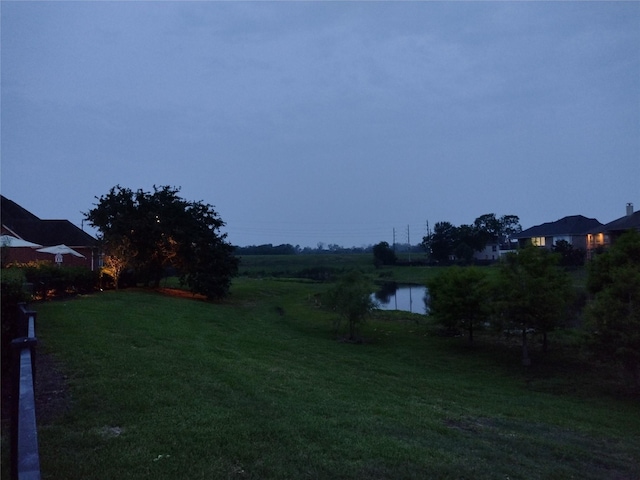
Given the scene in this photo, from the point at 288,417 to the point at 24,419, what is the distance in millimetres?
4078

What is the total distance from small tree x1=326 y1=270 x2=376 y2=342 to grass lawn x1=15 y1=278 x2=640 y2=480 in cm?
766

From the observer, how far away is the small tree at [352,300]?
24281mm

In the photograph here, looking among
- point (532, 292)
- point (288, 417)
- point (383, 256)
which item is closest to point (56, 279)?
point (532, 292)

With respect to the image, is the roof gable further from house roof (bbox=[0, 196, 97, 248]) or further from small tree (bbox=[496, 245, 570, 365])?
house roof (bbox=[0, 196, 97, 248])

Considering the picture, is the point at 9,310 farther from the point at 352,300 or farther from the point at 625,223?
the point at 625,223

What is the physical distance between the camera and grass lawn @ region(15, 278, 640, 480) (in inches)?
199

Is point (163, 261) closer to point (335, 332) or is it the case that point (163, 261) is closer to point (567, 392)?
point (335, 332)

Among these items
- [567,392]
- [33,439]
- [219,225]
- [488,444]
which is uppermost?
[219,225]

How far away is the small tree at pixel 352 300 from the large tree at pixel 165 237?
10914mm

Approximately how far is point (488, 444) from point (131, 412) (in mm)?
4306

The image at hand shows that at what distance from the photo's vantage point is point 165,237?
3186cm

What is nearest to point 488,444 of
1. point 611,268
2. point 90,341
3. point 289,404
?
point 289,404

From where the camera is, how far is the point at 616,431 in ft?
34.2

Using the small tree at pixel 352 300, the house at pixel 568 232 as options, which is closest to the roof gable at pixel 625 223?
the house at pixel 568 232
